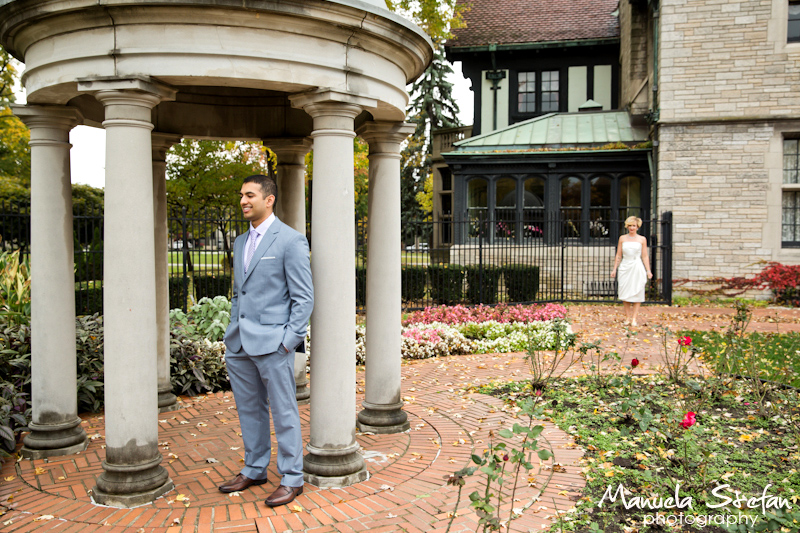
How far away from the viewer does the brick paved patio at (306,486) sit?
356 cm

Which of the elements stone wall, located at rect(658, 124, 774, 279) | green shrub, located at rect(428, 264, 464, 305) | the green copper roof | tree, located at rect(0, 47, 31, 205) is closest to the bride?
green shrub, located at rect(428, 264, 464, 305)

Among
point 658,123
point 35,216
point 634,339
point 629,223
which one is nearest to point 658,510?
point 35,216

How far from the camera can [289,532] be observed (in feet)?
11.2

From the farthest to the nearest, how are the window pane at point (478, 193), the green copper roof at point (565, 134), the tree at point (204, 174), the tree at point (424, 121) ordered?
the tree at point (424, 121) → the window pane at point (478, 193) → the tree at point (204, 174) → the green copper roof at point (565, 134)

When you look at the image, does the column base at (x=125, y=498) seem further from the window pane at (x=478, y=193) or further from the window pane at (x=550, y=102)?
the window pane at (x=550, y=102)

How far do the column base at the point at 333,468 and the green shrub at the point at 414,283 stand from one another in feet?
33.6

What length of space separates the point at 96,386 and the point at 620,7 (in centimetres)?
2235

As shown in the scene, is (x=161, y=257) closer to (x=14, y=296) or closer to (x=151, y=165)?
(x=151, y=165)

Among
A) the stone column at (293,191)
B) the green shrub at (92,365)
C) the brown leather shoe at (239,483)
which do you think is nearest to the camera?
the brown leather shoe at (239,483)

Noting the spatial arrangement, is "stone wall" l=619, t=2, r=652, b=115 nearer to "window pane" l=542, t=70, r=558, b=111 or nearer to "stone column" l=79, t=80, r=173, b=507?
"window pane" l=542, t=70, r=558, b=111

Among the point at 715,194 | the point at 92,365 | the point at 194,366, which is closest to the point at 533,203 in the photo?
the point at 715,194

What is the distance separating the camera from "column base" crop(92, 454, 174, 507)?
12.4ft

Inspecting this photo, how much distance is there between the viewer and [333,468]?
13.6 ft

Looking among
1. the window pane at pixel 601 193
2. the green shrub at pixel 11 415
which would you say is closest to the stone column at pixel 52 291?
the green shrub at pixel 11 415
